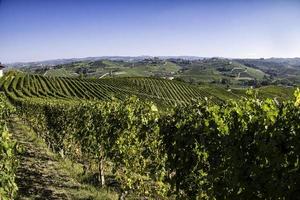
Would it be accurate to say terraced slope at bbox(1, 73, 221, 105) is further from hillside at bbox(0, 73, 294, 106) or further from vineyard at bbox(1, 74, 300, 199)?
vineyard at bbox(1, 74, 300, 199)

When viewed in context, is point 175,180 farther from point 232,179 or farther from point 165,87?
point 165,87

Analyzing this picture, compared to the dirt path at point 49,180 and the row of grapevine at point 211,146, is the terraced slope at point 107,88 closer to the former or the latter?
the dirt path at point 49,180

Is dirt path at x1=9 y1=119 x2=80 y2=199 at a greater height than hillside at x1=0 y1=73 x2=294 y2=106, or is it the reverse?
dirt path at x1=9 y1=119 x2=80 y2=199

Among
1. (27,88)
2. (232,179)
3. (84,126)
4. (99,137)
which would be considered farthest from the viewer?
A: (27,88)

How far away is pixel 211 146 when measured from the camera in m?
9.23

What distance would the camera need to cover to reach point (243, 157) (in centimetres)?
790

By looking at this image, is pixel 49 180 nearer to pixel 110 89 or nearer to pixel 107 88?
pixel 110 89

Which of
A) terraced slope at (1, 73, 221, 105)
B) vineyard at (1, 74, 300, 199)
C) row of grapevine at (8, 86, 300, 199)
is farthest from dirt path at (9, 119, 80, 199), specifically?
terraced slope at (1, 73, 221, 105)

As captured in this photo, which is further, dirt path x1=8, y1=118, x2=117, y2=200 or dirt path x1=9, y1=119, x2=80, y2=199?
dirt path x1=9, y1=119, x2=80, y2=199

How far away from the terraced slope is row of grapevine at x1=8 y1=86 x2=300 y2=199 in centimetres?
7310

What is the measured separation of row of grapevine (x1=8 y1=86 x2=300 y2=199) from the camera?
705 cm

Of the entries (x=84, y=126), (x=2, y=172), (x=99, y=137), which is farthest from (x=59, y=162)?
(x=2, y=172)

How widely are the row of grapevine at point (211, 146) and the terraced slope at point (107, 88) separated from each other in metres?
73.1

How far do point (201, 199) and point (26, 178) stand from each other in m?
11.4
